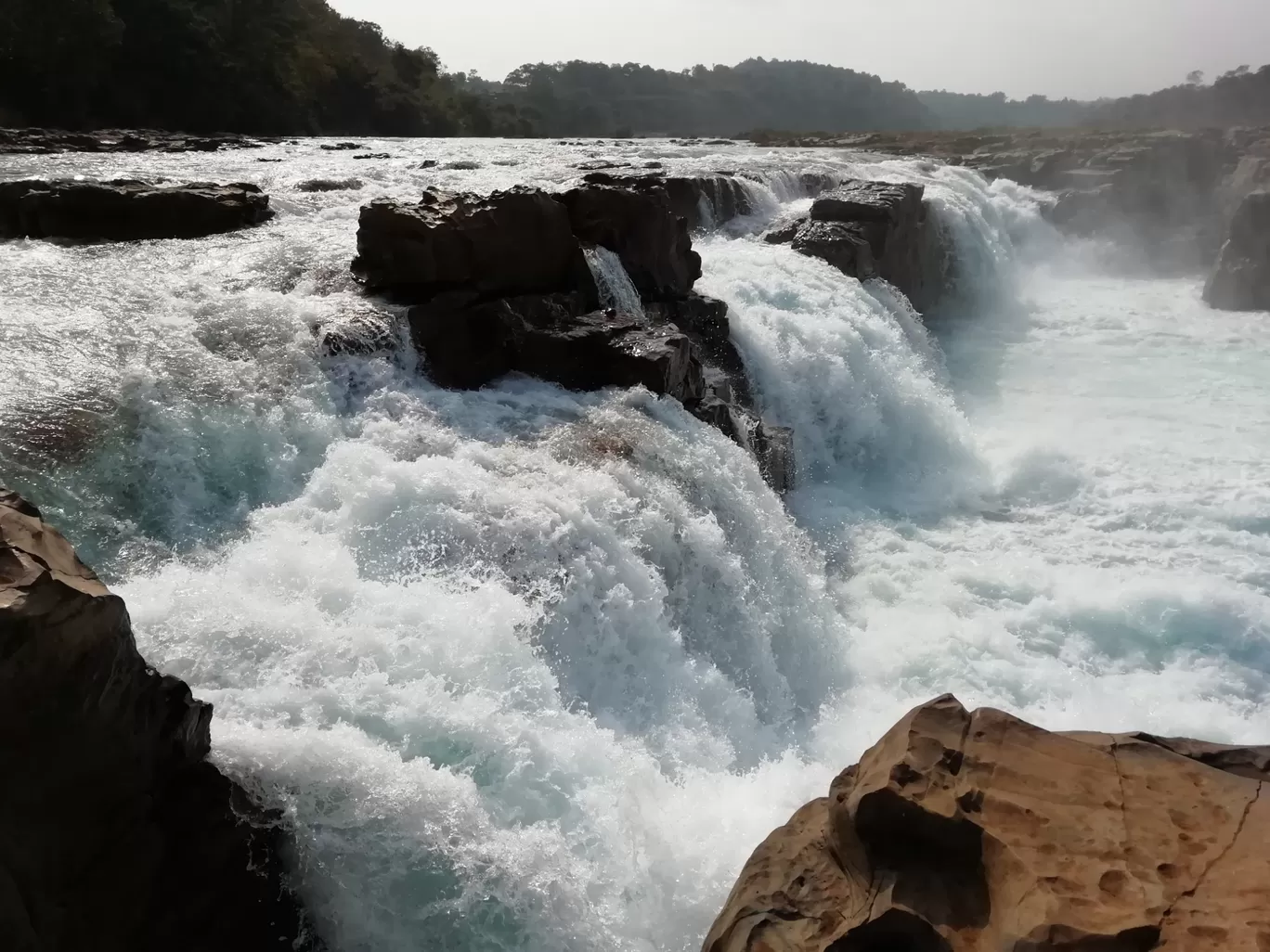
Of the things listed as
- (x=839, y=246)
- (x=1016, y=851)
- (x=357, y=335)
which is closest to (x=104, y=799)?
(x=1016, y=851)

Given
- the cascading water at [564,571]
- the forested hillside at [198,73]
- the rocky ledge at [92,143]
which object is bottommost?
the cascading water at [564,571]

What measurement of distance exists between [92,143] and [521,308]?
35.3ft

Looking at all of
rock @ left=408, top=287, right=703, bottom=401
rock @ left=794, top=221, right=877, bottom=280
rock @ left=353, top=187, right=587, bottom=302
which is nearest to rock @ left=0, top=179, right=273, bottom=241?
rock @ left=353, top=187, right=587, bottom=302

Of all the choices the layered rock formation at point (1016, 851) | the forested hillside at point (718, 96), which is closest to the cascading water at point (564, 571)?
the layered rock formation at point (1016, 851)

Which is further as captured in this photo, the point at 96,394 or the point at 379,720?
the point at 96,394

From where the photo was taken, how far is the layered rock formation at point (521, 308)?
6383 millimetres

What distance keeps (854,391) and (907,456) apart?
2.84 feet

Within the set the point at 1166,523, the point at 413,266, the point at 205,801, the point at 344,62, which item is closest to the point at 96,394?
the point at 413,266

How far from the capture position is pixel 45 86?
1978 centimetres

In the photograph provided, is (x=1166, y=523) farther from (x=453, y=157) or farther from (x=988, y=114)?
(x=988, y=114)

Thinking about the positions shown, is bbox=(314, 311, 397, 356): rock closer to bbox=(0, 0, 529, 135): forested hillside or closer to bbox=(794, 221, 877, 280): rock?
bbox=(794, 221, 877, 280): rock

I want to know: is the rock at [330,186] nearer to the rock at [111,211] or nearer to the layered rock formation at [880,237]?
the rock at [111,211]

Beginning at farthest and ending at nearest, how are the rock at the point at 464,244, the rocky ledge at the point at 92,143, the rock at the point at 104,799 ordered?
1. the rocky ledge at the point at 92,143
2. the rock at the point at 464,244
3. the rock at the point at 104,799

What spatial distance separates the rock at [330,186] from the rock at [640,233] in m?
3.90
